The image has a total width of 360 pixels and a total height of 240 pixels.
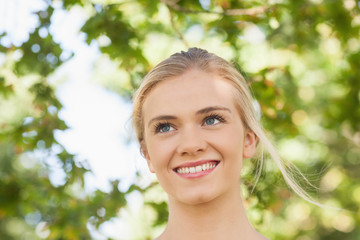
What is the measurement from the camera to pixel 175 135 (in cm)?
232

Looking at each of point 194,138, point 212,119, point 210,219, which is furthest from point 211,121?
point 210,219

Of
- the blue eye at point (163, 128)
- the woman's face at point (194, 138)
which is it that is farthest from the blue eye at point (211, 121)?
the blue eye at point (163, 128)

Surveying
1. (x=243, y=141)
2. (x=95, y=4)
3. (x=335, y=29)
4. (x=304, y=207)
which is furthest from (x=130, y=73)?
(x=304, y=207)

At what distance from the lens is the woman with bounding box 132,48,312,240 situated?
2.28 metres

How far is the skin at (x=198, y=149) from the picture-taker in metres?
2.28

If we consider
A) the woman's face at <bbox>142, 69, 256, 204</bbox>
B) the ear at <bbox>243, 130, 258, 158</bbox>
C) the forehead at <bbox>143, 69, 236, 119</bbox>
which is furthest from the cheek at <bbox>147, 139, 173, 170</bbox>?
the ear at <bbox>243, 130, 258, 158</bbox>

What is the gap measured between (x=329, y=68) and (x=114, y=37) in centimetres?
597

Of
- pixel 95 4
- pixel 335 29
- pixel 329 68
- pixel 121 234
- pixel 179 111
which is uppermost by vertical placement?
pixel 179 111

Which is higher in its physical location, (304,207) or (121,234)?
(121,234)

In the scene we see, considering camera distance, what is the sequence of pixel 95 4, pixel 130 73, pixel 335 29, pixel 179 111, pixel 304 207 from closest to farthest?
pixel 179 111
pixel 95 4
pixel 130 73
pixel 335 29
pixel 304 207

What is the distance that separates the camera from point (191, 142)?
7.40 ft

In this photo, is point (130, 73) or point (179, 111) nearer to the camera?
point (179, 111)

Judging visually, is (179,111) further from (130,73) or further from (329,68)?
(329,68)

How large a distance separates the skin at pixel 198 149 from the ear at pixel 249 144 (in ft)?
0.19
